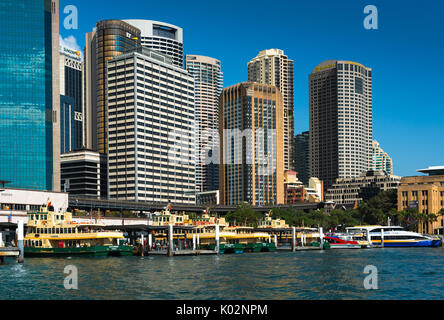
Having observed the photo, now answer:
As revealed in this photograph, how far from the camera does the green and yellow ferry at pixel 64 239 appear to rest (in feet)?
346

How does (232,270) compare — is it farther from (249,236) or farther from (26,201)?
(26,201)

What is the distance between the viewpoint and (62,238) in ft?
355

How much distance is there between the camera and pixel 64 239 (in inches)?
4279

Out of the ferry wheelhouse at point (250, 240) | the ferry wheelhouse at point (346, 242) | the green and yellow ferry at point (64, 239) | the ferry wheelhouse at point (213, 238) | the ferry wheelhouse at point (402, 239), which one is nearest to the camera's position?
the green and yellow ferry at point (64, 239)

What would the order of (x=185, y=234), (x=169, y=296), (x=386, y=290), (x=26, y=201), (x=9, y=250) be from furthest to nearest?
(x=26, y=201)
(x=185, y=234)
(x=9, y=250)
(x=386, y=290)
(x=169, y=296)

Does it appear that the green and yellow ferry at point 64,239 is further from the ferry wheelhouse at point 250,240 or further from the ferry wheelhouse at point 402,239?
the ferry wheelhouse at point 402,239

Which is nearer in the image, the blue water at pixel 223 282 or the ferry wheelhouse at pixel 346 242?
the blue water at pixel 223 282

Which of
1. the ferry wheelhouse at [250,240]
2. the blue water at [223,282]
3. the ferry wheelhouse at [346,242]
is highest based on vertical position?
the blue water at [223,282]

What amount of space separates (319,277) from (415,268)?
20.5 meters

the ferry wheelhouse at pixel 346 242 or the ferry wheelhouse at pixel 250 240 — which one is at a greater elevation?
the ferry wheelhouse at pixel 250 240

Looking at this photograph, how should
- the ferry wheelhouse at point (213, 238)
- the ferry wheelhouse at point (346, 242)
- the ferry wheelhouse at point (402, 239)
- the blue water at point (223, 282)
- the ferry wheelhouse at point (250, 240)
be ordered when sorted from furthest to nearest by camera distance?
1. the ferry wheelhouse at point (402, 239)
2. the ferry wheelhouse at point (346, 242)
3. the ferry wheelhouse at point (250, 240)
4. the ferry wheelhouse at point (213, 238)
5. the blue water at point (223, 282)

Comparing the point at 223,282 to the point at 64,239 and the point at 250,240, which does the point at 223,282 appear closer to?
the point at 64,239

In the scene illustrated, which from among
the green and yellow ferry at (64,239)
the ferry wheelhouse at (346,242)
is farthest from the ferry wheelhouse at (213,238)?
the ferry wheelhouse at (346,242)
